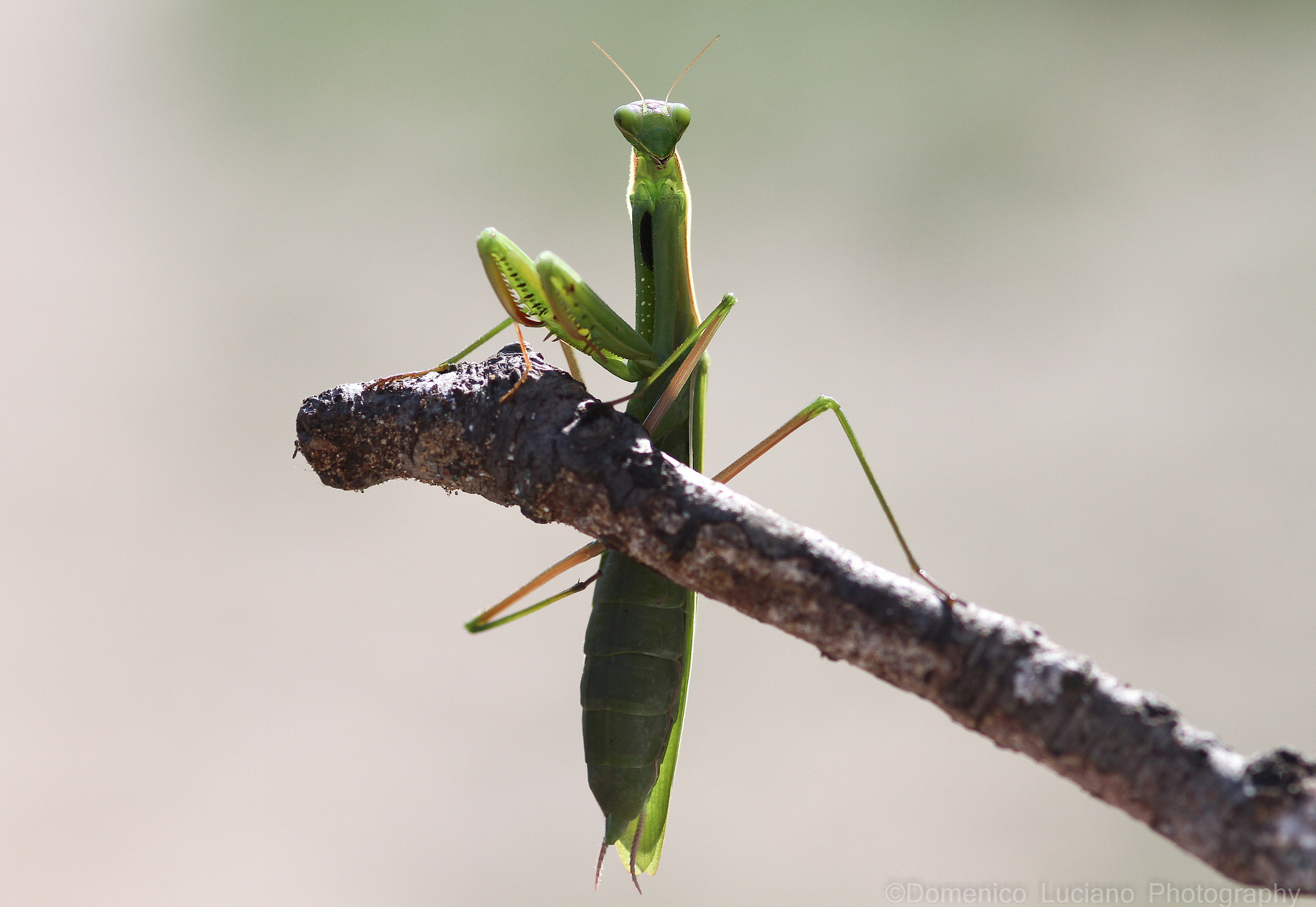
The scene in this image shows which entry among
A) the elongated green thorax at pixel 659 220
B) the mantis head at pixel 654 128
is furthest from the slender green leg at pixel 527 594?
the mantis head at pixel 654 128

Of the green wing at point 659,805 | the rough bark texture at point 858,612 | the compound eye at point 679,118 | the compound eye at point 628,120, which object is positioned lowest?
the green wing at point 659,805

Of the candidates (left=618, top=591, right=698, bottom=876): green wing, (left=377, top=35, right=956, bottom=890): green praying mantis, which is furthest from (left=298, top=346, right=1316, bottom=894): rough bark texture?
(left=618, top=591, right=698, bottom=876): green wing

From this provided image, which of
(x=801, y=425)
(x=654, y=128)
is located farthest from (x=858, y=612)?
(x=654, y=128)

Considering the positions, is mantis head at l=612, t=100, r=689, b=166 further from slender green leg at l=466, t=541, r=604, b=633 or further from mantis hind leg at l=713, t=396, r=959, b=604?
slender green leg at l=466, t=541, r=604, b=633

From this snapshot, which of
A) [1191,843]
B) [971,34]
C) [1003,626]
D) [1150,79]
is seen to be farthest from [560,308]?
[1150,79]

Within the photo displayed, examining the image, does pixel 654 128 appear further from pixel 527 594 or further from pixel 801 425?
pixel 527 594

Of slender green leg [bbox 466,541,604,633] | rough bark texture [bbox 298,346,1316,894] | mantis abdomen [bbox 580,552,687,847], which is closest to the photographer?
rough bark texture [bbox 298,346,1316,894]

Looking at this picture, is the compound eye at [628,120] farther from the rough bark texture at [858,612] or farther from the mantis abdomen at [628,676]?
the mantis abdomen at [628,676]
